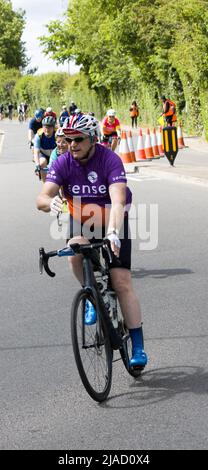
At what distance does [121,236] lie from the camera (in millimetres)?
6043

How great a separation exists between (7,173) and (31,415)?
23708 millimetres

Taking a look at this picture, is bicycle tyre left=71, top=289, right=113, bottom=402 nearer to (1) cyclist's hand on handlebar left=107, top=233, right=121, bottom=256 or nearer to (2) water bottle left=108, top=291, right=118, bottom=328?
(2) water bottle left=108, top=291, right=118, bottom=328

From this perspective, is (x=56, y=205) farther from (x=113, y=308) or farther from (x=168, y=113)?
(x=168, y=113)

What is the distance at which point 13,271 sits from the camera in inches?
436

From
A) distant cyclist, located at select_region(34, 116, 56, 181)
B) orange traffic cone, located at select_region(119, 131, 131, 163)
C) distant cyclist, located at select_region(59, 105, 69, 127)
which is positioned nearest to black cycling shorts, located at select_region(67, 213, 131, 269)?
distant cyclist, located at select_region(59, 105, 69, 127)

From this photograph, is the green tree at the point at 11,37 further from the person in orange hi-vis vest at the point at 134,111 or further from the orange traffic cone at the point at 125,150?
the orange traffic cone at the point at 125,150

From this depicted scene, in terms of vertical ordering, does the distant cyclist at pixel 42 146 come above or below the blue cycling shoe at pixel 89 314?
above

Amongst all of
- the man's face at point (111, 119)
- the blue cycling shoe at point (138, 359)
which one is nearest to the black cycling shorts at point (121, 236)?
the blue cycling shoe at point (138, 359)

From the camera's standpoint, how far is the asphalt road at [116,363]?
506cm

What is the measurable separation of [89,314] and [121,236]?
61cm

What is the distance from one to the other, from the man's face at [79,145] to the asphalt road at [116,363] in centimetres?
146

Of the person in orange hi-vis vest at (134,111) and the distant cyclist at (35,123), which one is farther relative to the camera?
the person in orange hi-vis vest at (134,111)

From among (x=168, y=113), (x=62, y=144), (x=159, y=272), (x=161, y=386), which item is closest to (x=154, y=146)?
(x=168, y=113)
